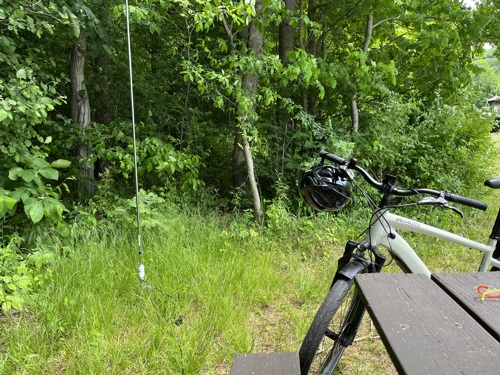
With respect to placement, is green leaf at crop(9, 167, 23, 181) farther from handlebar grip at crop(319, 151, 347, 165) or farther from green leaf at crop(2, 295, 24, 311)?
handlebar grip at crop(319, 151, 347, 165)

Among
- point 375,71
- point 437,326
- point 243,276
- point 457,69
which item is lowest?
point 243,276

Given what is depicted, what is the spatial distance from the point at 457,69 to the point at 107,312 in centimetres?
544

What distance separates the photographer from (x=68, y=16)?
2.52 metres

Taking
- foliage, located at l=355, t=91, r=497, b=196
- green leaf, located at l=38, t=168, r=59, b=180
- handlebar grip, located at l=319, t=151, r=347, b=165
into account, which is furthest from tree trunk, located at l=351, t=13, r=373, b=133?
green leaf, located at l=38, t=168, r=59, b=180

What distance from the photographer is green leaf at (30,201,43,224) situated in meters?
2.39

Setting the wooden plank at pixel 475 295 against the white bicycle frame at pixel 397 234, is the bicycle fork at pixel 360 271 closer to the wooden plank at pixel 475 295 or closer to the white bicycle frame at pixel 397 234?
the white bicycle frame at pixel 397 234

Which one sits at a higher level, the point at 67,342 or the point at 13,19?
the point at 13,19

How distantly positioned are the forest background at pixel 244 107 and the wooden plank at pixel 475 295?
233 cm

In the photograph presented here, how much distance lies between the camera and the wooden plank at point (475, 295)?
91 cm

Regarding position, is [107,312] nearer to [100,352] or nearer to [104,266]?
[100,352]

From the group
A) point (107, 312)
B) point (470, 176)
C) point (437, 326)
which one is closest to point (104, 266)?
point (107, 312)

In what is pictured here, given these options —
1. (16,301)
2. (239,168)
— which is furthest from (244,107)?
(16,301)

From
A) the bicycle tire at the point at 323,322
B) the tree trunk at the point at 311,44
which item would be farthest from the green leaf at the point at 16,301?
the tree trunk at the point at 311,44

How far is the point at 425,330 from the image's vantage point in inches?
32.8
